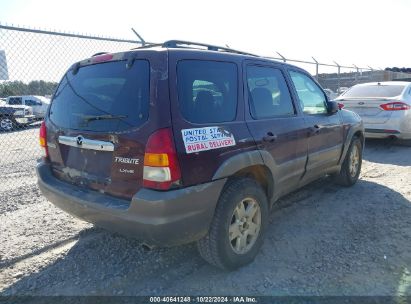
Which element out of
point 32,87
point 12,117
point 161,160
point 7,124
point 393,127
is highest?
point 32,87

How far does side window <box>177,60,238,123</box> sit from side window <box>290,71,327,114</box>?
4.10 ft

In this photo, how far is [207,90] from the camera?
2887mm

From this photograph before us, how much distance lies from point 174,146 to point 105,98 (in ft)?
2.53

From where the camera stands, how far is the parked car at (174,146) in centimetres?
250

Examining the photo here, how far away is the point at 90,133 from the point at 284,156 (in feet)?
6.26

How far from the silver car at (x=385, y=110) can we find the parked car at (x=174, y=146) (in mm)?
4923

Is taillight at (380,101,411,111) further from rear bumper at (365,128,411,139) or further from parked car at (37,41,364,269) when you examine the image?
parked car at (37,41,364,269)

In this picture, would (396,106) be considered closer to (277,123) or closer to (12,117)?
(277,123)

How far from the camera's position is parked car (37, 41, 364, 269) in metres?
2.50

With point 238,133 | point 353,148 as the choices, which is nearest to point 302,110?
point 238,133

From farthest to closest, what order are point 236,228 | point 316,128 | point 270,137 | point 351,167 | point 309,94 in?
point 351,167 < point 309,94 < point 316,128 < point 270,137 < point 236,228

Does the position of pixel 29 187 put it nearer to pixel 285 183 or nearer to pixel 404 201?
pixel 285 183

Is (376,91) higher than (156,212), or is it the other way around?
(376,91)

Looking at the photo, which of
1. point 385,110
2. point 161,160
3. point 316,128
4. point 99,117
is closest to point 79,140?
point 99,117
